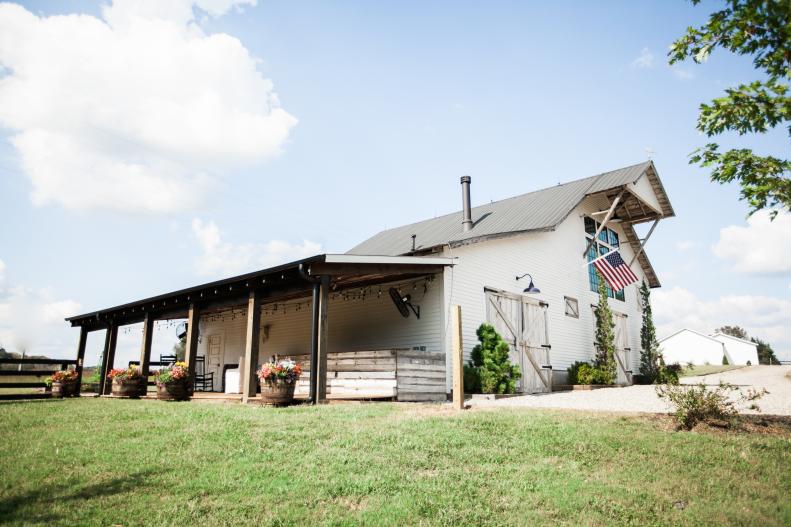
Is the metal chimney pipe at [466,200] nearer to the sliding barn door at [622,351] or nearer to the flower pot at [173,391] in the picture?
the sliding barn door at [622,351]

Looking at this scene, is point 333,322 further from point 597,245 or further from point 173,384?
point 597,245

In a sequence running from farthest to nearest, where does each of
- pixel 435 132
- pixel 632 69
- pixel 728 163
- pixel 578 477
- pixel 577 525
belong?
pixel 435 132 < pixel 632 69 < pixel 728 163 < pixel 578 477 < pixel 577 525

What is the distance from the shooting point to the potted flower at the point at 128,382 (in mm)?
12961

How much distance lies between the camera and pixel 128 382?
13.0m

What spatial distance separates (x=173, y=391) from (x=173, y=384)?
16cm

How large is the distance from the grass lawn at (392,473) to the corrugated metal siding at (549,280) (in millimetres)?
5465

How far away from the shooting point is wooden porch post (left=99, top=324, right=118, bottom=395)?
15.4m

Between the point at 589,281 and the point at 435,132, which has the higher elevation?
the point at 435,132

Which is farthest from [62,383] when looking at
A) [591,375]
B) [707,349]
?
[707,349]

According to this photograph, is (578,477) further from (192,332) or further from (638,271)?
(638,271)

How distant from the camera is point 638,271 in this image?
22.0 meters

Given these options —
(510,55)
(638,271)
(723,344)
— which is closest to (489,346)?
(510,55)

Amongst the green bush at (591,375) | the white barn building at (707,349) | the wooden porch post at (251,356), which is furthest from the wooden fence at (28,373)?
the white barn building at (707,349)

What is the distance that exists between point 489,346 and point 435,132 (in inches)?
200
